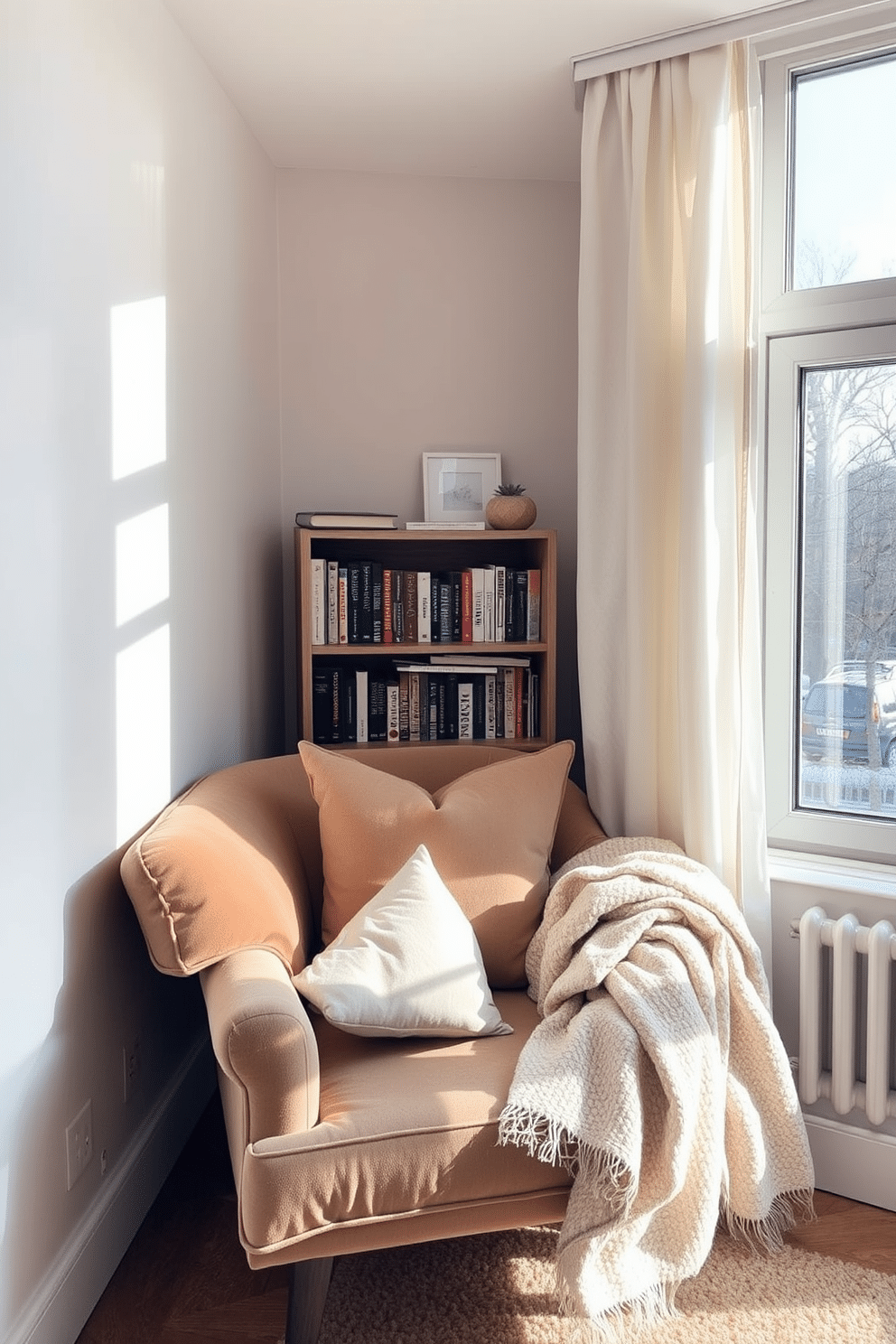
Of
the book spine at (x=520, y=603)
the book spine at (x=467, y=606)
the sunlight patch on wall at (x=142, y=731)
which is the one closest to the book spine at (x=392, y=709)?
the book spine at (x=467, y=606)

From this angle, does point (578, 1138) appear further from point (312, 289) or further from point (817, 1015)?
point (312, 289)

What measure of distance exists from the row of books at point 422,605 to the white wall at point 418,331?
0.36 metres

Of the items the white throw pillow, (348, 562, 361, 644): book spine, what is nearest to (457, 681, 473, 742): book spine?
(348, 562, 361, 644): book spine

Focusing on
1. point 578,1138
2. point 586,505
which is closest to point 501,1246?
point 578,1138

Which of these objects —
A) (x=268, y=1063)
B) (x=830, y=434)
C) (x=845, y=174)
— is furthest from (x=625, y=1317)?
(x=845, y=174)

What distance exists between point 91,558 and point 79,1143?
1.03 m

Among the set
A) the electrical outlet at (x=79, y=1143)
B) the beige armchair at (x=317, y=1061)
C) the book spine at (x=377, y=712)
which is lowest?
the electrical outlet at (x=79, y=1143)

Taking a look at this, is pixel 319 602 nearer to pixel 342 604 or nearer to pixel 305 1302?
pixel 342 604

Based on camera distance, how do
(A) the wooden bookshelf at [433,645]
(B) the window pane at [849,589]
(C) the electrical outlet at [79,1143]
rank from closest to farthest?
(C) the electrical outlet at [79,1143] < (B) the window pane at [849,589] < (A) the wooden bookshelf at [433,645]

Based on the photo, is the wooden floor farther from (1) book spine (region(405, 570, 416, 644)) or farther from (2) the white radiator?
(1) book spine (region(405, 570, 416, 644))

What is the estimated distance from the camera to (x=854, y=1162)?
2205mm

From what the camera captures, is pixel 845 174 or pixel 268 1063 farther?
pixel 845 174

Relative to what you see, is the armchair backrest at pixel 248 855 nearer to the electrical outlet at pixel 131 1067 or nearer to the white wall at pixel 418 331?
the electrical outlet at pixel 131 1067

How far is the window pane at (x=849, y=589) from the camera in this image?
226 cm
